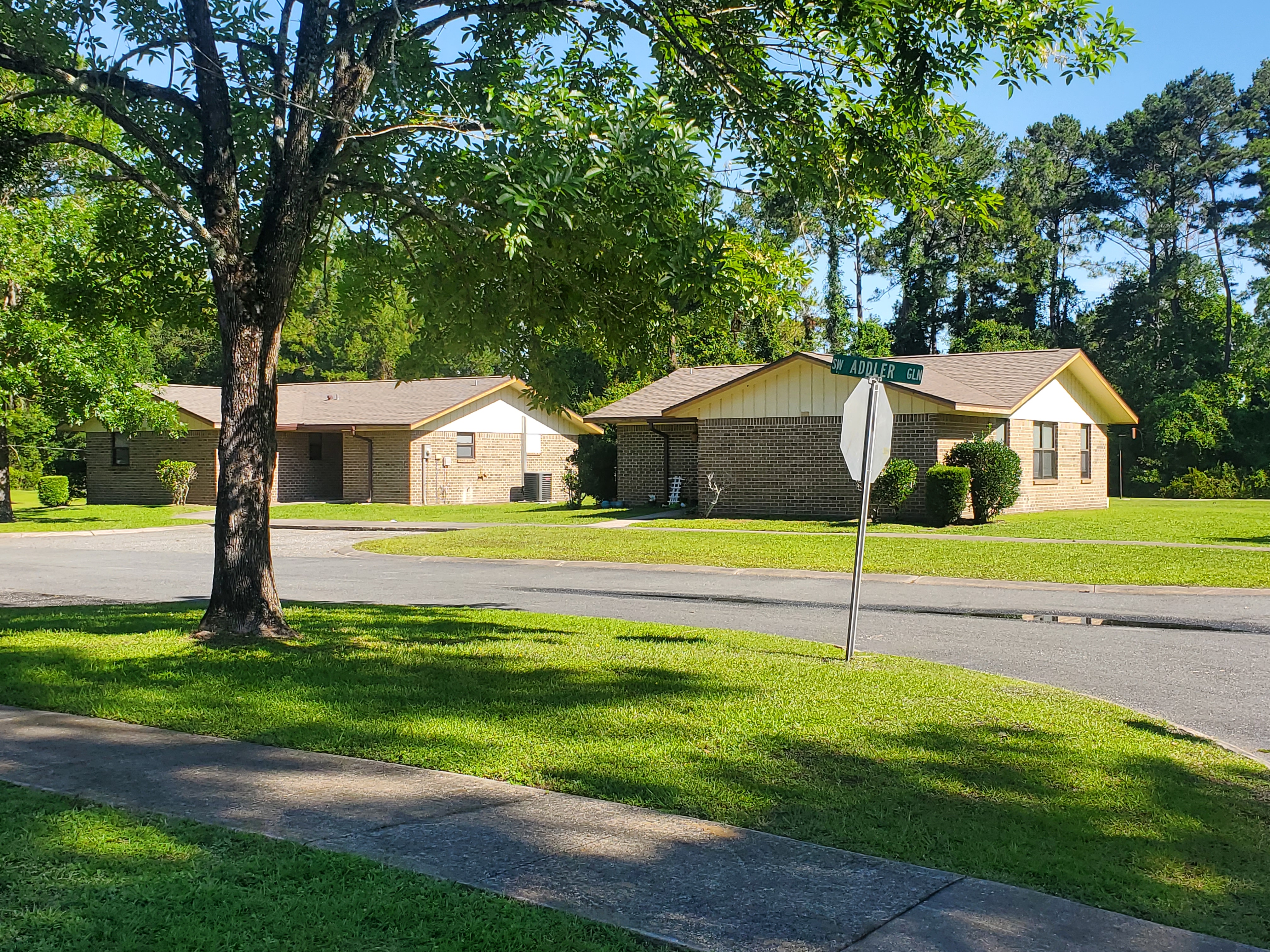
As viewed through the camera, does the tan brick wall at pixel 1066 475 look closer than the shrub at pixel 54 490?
Yes

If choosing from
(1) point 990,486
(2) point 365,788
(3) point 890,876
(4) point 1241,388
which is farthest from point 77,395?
(4) point 1241,388

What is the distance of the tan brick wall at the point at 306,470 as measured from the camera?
4138 centimetres

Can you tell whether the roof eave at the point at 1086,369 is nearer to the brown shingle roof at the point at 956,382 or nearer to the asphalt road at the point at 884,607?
the brown shingle roof at the point at 956,382

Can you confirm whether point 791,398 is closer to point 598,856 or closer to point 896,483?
point 896,483

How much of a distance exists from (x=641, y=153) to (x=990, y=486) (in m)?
19.3

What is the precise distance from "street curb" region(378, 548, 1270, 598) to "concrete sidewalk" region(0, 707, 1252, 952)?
1210cm

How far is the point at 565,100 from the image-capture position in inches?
370

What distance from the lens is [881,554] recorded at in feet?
65.1

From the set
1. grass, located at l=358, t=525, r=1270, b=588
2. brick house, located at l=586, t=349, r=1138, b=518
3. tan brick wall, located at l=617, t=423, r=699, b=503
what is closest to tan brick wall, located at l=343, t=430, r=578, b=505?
tan brick wall, located at l=617, t=423, r=699, b=503

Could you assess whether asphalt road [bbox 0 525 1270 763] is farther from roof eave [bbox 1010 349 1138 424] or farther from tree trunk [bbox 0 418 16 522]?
tree trunk [bbox 0 418 16 522]

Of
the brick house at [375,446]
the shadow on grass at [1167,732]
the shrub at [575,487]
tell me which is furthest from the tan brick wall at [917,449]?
the shadow on grass at [1167,732]

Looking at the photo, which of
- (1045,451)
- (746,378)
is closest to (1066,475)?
(1045,451)

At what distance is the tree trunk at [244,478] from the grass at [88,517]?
70.5ft

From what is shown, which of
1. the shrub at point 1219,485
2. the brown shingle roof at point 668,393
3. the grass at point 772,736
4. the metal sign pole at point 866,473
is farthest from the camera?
the shrub at point 1219,485
